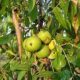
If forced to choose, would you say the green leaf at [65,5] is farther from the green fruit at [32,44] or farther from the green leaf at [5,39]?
the green leaf at [5,39]

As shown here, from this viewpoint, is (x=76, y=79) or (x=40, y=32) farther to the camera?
(x=40, y=32)

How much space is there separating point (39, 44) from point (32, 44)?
0.05 m

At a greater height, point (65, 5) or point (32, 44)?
point (65, 5)

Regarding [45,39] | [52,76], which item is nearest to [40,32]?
[45,39]

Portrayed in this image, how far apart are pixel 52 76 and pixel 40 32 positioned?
0.27 m

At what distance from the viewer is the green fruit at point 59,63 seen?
4.86 ft

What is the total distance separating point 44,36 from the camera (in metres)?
1.56

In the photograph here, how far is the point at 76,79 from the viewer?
1476 millimetres

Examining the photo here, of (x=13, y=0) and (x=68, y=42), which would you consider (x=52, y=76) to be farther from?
(x=13, y=0)

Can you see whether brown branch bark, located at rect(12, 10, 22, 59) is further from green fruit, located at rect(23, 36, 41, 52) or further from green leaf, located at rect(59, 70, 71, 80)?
green leaf, located at rect(59, 70, 71, 80)

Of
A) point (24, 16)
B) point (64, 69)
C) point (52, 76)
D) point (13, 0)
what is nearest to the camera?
point (52, 76)

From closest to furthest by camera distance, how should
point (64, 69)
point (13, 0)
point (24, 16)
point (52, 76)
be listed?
point (52, 76) < point (64, 69) < point (13, 0) < point (24, 16)

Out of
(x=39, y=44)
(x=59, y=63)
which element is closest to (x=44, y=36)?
(x=39, y=44)

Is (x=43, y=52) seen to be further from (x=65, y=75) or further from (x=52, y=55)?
(x=65, y=75)
